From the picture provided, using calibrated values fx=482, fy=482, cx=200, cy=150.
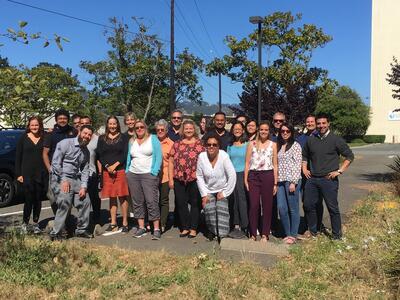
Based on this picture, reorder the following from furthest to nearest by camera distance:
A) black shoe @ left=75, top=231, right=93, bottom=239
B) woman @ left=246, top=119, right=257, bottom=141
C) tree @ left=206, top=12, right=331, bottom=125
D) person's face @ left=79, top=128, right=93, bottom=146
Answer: tree @ left=206, top=12, right=331, bottom=125
woman @ left=246, top=119, right=257, bottom=141
black shoe @ left=75, top=231, right=93, bottom=239
person's face @ left=79, top=128, right=93, bottom=146

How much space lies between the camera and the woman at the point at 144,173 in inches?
269

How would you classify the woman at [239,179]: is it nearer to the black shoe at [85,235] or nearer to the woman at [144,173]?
the woman at [144,173]

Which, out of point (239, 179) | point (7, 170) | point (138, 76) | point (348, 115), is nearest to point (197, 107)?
point (348, 115)

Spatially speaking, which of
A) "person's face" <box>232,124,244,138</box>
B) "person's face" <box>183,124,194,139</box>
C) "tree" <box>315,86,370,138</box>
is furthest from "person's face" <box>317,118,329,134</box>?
"tree" <box>315,86,370,138</box>

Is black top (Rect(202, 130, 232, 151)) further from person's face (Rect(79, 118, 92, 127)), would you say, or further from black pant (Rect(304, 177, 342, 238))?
person's face (Rect(79, 118, 92, 127))

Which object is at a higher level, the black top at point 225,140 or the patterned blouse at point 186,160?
the black top at point 225,140

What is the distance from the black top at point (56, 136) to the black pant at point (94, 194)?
701 millimetres

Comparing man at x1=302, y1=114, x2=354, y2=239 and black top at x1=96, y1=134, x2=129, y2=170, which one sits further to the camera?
black top at x1=96, y1=134, x2=129, y2=170

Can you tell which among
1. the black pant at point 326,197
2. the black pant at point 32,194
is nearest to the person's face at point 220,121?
the black pant at point 326,197

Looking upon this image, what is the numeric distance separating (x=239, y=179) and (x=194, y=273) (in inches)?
83.0

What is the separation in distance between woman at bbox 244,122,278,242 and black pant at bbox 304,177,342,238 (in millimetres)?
465

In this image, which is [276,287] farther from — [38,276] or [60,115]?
[60,115]

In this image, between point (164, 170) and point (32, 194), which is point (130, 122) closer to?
point (164, 170)

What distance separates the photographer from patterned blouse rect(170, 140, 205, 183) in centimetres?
669
